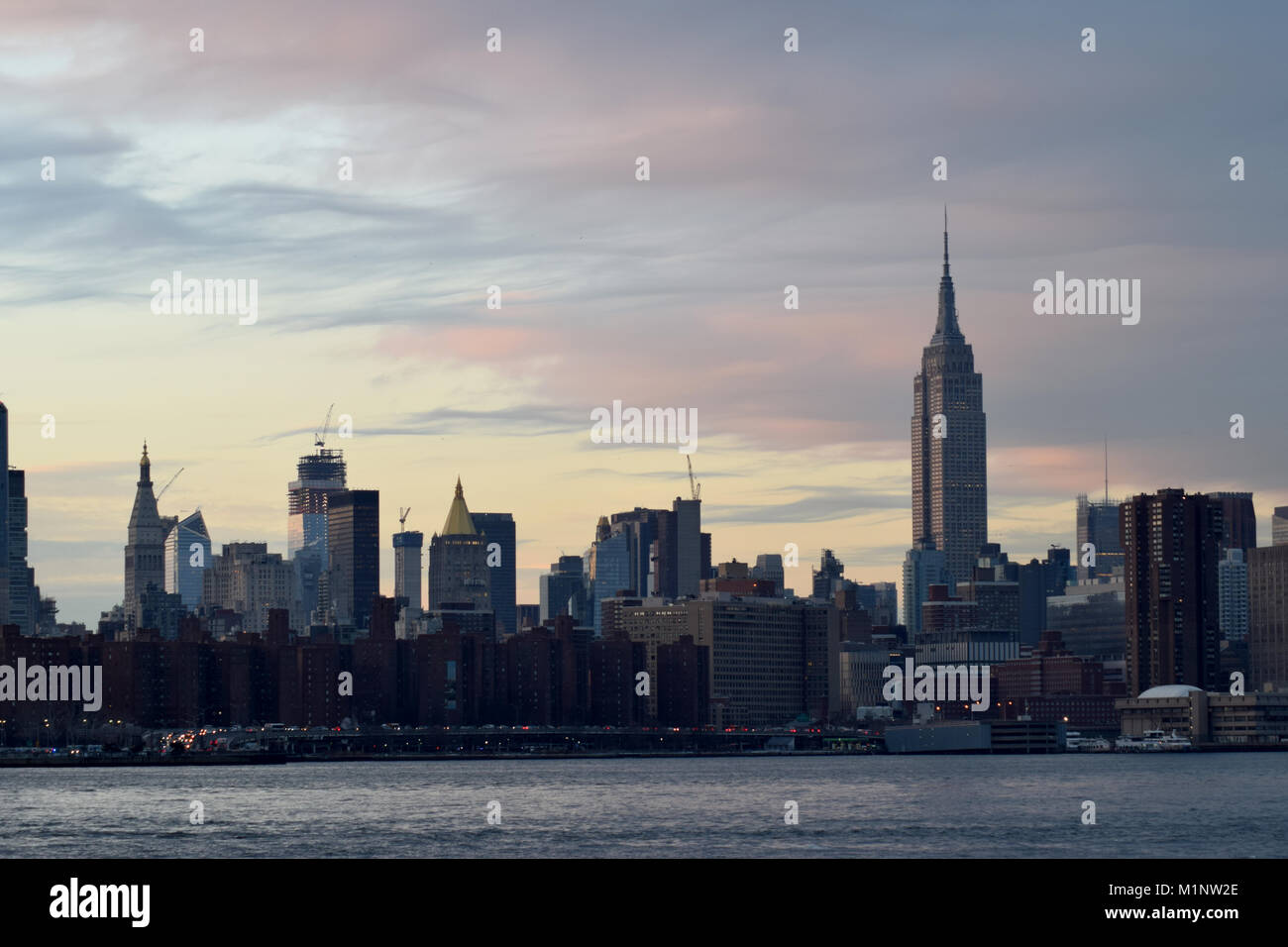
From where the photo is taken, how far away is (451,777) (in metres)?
192

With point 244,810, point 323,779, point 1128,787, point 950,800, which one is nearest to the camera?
point 244,810

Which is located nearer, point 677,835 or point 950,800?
point 677,835

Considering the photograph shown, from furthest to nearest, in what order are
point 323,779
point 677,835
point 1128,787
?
point 323,779 < point 1128,787 < point 677,835

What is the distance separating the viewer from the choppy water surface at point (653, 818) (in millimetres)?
78500

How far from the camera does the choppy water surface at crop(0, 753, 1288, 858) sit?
78.5 meters

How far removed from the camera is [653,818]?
10206cm
